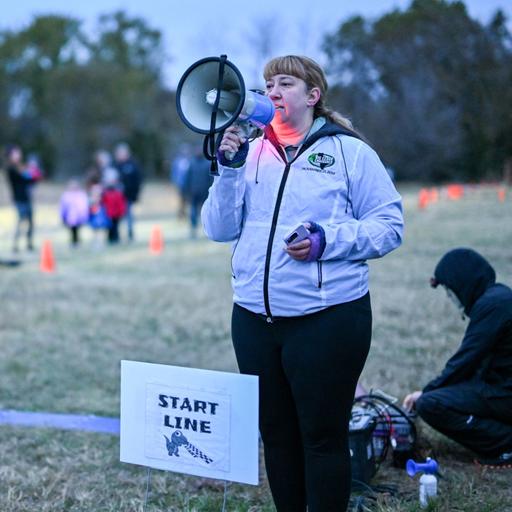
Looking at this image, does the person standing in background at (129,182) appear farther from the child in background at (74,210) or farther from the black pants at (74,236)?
the black pants at (74,236)

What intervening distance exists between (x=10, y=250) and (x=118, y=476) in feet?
38.0

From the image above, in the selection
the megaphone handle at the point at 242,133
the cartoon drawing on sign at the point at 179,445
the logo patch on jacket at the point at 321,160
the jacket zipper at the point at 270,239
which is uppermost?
the megaphone handle at the point at 242,133

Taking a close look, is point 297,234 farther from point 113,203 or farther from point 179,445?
A: point 113,203

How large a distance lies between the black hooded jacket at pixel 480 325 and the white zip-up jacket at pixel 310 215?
4.22 ft

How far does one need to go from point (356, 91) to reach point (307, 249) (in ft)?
72.9

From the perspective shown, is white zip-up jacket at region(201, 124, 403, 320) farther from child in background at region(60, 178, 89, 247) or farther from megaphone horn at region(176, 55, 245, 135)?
child in background at region(60, 178, 89, 247)

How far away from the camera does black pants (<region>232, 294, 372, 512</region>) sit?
260 cm

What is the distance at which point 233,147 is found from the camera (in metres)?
2.54

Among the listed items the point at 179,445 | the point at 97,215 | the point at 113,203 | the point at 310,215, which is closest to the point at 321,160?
the point at 310,215

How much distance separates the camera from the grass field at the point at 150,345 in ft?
12.2

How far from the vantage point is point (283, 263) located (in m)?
2.61

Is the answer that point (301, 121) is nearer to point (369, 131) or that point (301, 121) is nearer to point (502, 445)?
point (502, 445)

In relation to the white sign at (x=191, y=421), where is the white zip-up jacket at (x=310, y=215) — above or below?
above

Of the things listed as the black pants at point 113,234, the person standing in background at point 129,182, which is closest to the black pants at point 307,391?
the black pants at point 113,234
